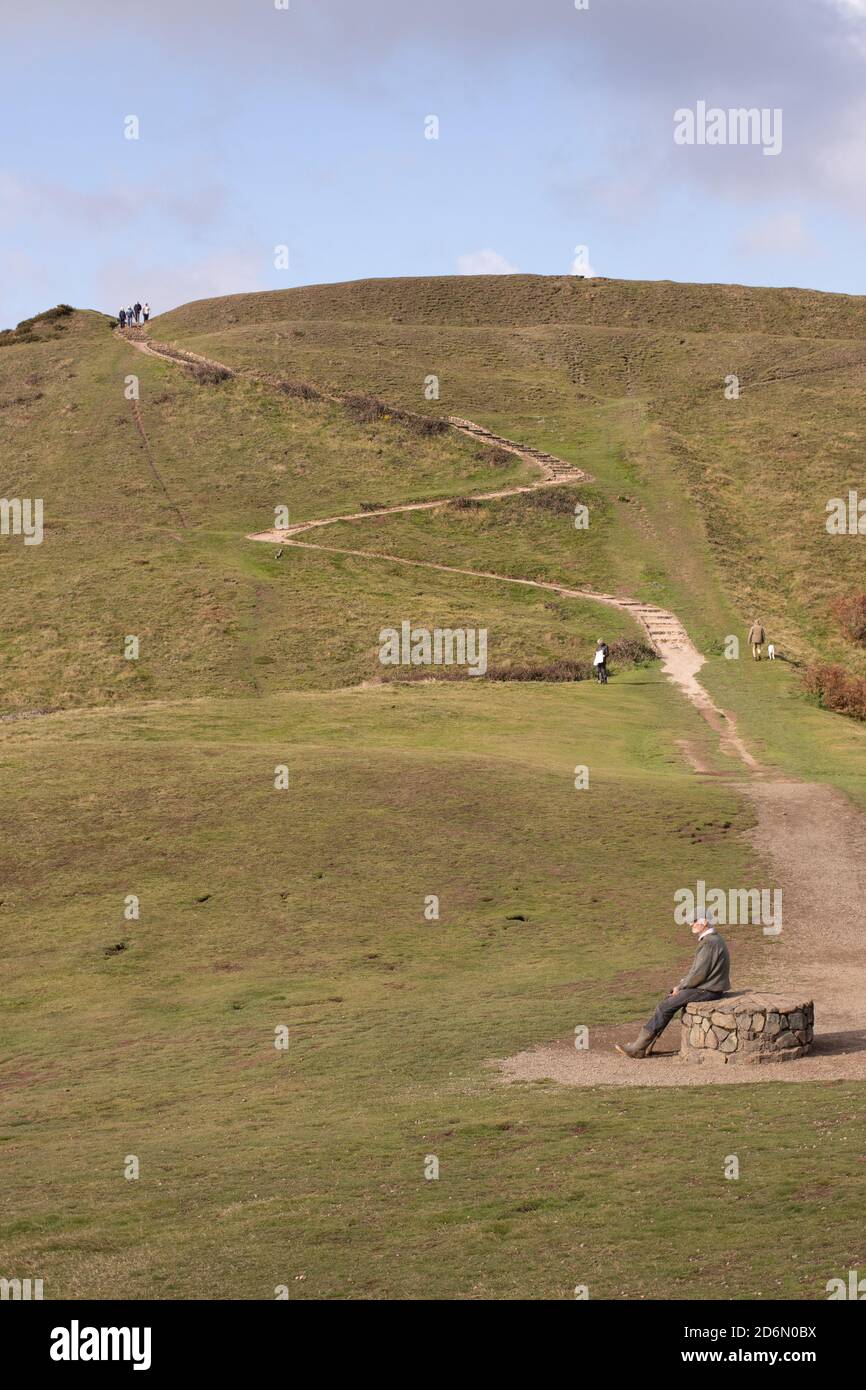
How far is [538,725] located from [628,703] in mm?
5628

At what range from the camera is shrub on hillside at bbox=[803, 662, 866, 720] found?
157 feet

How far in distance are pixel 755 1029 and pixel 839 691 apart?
32.1 metres

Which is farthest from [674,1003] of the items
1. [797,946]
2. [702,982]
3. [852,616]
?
[852,616]

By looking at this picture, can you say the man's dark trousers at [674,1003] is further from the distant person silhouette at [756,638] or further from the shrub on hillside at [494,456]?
the shrub on hillside at [494,456]

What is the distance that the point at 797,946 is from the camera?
81.3 ft

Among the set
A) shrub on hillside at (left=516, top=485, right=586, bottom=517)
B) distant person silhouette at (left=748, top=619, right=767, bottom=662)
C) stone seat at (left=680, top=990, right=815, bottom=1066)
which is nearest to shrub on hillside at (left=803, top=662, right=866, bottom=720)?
distant person silhouette at (left=748, top=619, right=767, bottom=662)

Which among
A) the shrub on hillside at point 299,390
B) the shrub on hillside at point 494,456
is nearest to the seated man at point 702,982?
the shrub on hillside at point 494,456

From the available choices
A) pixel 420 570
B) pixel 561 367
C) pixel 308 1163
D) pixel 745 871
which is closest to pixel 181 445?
pixel 420 570

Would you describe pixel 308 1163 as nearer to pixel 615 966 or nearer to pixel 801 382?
pixel 615 966

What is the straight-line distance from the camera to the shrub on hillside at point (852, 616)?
64.8 meters

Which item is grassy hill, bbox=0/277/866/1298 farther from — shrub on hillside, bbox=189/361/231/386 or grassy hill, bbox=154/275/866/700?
shrub on hillside, bbox=189/361/231/386

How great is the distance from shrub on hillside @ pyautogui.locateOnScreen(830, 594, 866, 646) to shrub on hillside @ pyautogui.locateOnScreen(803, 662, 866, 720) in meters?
15.4

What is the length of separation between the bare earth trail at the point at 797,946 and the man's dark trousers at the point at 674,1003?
0.45 m

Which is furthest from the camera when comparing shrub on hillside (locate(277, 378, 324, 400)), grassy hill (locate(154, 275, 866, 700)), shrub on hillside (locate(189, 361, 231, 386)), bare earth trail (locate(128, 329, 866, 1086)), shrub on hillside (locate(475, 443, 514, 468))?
shrub on hillside (locate(189, 361, 231, 386))
